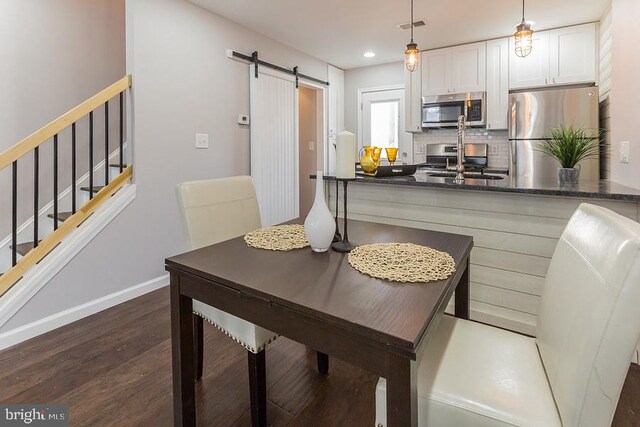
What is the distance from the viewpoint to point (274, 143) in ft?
13.3

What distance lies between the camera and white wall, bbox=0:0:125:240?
2.68 meters

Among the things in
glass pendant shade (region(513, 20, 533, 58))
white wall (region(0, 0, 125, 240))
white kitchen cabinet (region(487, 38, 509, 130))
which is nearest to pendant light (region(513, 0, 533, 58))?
glass pendant shade (region(513, 20, 533, 58))

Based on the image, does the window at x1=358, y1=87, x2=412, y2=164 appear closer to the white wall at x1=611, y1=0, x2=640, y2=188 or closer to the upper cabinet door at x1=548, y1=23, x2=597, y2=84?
the upper cabinet door at x1=548, y1=23, x2=597, y2=84

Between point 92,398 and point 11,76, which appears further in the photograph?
point 11,76

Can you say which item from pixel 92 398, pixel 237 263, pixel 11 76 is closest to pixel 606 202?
pixel 237 263

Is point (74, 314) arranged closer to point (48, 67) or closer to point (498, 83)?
point (48, 67)

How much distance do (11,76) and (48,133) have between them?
3.05 ft

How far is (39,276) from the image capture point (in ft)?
7.22

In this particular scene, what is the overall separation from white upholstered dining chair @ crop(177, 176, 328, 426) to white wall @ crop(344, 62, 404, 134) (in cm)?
375

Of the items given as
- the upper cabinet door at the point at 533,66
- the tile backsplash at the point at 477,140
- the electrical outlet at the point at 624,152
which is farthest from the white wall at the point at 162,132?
the electrical outlet at the point at 624,152

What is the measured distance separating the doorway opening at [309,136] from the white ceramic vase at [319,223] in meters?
3.84

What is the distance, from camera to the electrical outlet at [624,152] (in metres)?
2.17

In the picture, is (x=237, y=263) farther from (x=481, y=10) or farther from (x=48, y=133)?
(x=481, y=10)

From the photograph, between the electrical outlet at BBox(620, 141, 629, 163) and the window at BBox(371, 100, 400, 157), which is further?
the window at BBox(371, 100, 400, 157)
